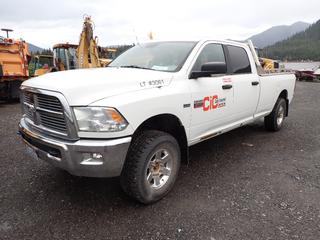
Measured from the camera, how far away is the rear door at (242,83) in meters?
4.40

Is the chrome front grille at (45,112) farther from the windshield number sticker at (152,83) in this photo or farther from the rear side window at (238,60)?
the rear side window at (238,60)

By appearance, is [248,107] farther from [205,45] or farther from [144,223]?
[144,223]

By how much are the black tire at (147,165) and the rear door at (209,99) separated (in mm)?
535

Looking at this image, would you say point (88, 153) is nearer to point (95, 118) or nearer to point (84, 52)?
point (95, 118)

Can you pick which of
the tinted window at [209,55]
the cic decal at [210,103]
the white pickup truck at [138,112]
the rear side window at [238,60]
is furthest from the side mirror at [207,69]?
the rear side window at [238,60]

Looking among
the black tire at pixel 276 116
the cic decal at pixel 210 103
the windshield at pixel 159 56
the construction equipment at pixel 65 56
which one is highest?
the construction equipment at pixel 65 56

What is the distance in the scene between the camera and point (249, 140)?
227 inches

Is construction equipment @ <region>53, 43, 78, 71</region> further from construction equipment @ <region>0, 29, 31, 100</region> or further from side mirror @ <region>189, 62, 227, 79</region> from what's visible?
side mirror @ <region>189, 62, 227, 79</region>

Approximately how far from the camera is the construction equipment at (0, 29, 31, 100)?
402 inches

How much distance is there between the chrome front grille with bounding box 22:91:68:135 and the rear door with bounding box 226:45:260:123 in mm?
2651

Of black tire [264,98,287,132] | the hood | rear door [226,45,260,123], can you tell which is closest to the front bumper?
the hood

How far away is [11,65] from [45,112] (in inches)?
355

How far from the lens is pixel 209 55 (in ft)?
13.3

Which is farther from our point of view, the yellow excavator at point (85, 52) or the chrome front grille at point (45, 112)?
the yellow excavator at point (85, 52)
